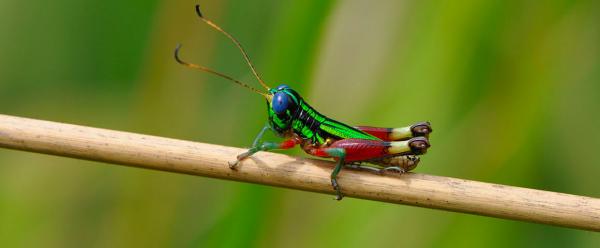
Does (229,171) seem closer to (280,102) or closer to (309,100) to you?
(280,102)

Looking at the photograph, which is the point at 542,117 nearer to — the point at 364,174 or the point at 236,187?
the point at 364,174

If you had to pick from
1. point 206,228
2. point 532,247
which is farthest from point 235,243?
point 532,247

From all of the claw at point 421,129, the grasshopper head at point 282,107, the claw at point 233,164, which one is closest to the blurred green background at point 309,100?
the grasshopper head at point 282,107

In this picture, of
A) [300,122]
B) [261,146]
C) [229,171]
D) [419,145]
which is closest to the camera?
[229,171]

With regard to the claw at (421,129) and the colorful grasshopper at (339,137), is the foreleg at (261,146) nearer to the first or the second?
the colorful grasshopper at (339,137)

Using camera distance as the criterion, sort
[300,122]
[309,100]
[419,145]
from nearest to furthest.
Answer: [419,145]
[300,122]
[309,100]

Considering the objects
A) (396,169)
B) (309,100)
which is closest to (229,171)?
(396,169)

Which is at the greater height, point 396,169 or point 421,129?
point 421,129
